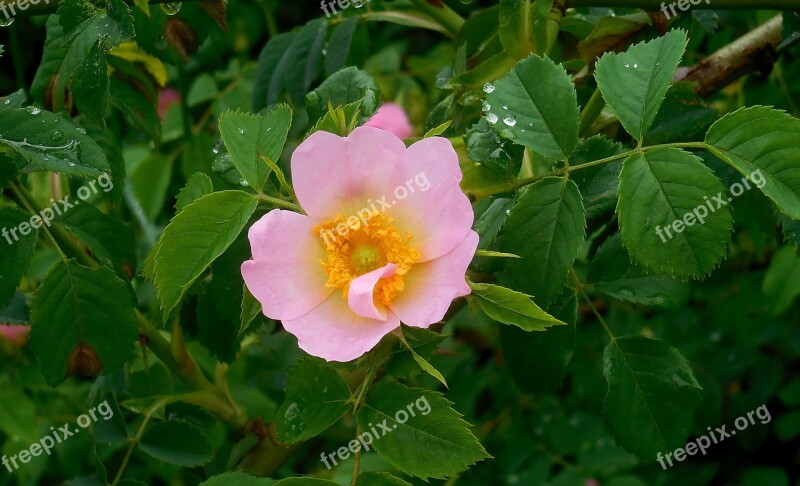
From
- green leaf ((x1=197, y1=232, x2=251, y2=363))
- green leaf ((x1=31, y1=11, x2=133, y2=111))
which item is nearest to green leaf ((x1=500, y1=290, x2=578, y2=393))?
green leaf ((x1=197, y1=232, x2=251, y2=363))

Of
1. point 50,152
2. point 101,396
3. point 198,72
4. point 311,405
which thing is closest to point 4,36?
point 198,72

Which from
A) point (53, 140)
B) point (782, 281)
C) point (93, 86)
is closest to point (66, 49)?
point (93, 86)

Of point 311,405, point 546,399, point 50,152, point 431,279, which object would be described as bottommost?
point 546,399

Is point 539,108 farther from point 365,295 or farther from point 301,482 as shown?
point 301,482

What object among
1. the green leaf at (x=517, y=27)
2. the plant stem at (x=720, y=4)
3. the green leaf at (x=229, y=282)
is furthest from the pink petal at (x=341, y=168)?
the plant stem at (x=720, y=4)

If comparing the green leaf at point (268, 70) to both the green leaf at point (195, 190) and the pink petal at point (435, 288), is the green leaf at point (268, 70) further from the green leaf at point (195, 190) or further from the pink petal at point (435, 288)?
the pink petal at point (435, 288)

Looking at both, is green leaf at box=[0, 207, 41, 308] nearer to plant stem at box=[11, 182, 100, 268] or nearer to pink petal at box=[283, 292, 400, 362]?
plant stem at box=[11, 182, 100, 268]

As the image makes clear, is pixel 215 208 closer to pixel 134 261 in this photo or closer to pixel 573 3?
pixel 134 261
